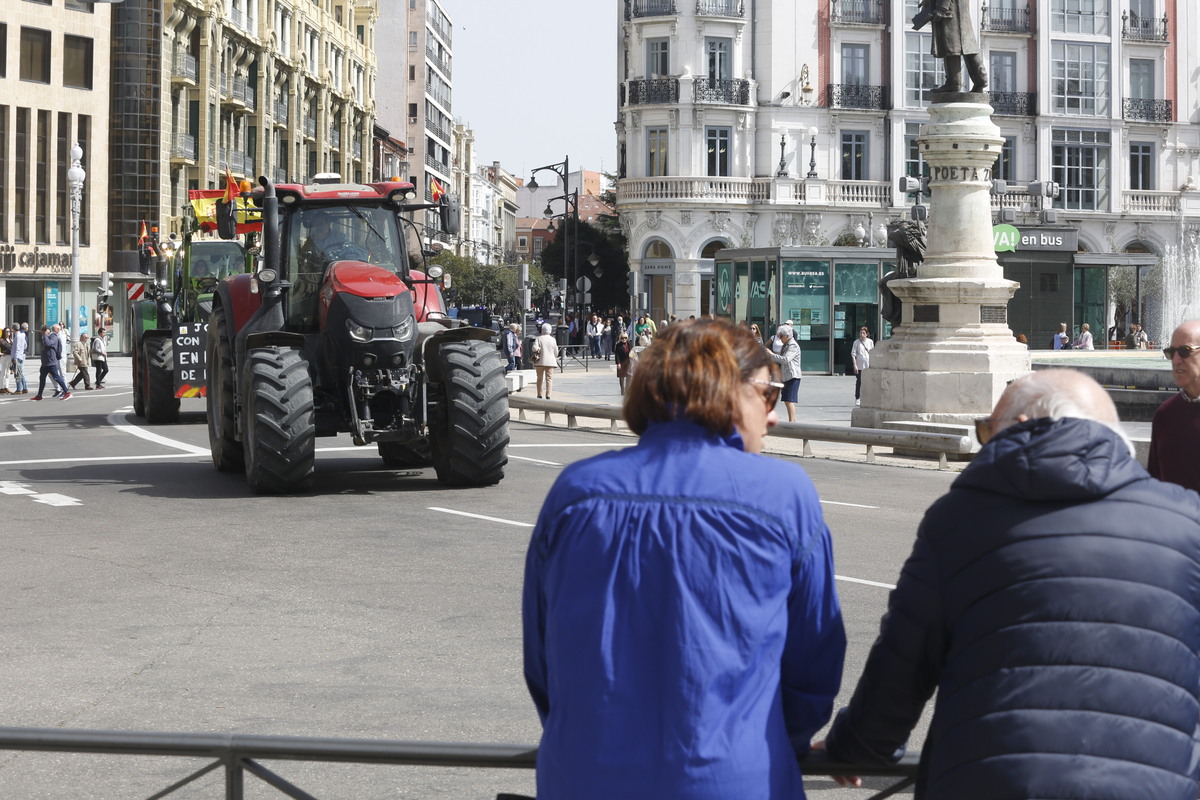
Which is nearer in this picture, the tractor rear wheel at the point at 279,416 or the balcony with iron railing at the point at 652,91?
the tractor rear wheel at the point at 279,416

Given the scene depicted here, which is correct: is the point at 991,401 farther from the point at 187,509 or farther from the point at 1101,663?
the point at 1101,663

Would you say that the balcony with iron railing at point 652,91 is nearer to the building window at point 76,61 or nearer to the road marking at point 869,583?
the building window at point 76,61

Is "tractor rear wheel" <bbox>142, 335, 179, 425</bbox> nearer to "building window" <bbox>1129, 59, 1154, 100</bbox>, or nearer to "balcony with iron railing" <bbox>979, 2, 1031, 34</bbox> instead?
"balcony with iron railing" <bbox>979, 2, 1031, 34</bbox>

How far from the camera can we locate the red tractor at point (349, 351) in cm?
1398

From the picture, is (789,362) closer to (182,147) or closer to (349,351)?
→ (349,351)

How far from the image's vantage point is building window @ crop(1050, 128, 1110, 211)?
6475 cm

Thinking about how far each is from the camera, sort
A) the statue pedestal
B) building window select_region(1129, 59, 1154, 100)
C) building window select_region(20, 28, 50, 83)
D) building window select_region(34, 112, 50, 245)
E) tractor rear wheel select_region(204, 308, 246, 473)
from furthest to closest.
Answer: building window select_region(1129, 59, 1154, 100) → building window select_region(34, 112, 50, 245) → building window select_region(20, 28, 50, 83) → the statue pedestal → tractor rear wheel select_region(204, 308, 246, 473)

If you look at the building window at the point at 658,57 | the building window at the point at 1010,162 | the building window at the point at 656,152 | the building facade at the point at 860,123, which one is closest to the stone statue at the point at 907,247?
the building facade at the point at 860,123

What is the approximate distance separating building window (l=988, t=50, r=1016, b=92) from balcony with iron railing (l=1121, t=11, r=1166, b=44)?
15.7 feet

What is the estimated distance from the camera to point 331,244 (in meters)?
15.4

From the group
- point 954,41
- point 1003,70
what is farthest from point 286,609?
point 1003,70

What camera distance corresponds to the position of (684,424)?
2.85 metres

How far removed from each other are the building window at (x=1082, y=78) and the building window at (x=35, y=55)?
3879 cm

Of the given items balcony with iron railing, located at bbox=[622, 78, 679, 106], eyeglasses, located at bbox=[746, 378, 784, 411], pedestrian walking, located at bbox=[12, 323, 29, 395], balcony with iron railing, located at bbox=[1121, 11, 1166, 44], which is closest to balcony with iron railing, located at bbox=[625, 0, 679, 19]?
balcony with iron railing, located at bbox=[622, 78, 679, 106]
